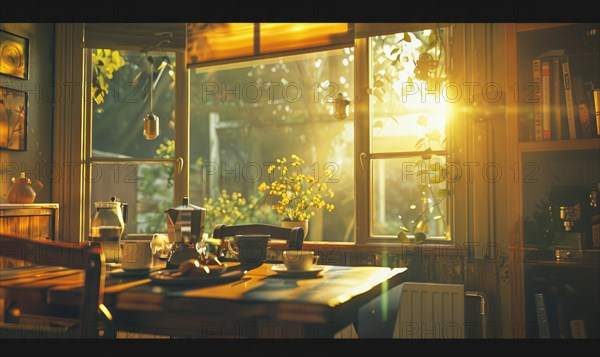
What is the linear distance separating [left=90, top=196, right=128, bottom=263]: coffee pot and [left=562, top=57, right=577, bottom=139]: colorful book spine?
1.96m

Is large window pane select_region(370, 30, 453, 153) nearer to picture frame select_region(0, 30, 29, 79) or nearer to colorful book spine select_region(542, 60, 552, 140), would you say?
colorful book spine select_region(542, 60, 552, 140)

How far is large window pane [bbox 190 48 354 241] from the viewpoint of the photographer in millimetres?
7211

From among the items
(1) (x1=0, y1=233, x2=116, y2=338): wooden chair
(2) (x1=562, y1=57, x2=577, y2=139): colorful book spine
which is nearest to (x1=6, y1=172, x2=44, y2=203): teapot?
(1) (x1=0, y1=233, x2=116, y2=338): wooden chair

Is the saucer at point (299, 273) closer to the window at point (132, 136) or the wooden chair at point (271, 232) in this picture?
the wooden chair at point (271, 232)

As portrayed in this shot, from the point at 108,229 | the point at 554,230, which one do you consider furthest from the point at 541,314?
the point at 108,229

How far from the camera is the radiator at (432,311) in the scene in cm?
276

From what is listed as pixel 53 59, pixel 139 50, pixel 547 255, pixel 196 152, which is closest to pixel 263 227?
pixel 547 255

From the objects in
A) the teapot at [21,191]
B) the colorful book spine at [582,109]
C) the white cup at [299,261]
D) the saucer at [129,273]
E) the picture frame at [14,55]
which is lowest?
the saucer at [129,273]

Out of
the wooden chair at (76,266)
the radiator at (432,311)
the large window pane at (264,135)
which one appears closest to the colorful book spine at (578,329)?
the radiator at (432,311)

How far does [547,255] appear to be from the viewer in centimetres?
247

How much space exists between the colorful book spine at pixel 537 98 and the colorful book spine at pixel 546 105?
13mm

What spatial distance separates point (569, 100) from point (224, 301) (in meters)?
1.92

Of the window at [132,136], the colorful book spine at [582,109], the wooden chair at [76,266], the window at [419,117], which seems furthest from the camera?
the window at [132,136]

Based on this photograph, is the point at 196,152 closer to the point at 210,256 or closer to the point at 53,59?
the point at 53,59
